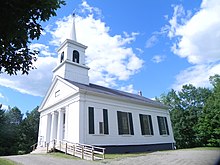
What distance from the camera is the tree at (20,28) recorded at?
4.57 metres

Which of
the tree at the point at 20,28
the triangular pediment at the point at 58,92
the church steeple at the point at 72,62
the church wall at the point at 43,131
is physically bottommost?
the church wall at the point at 43,131

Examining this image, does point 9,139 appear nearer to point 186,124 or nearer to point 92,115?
point 92,115

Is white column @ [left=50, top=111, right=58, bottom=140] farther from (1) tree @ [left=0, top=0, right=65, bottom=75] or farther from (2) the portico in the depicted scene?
(1) tree @ [left=0, top=0, right=65, bottom=75]

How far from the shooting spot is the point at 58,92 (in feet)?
62.6

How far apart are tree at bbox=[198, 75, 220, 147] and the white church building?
1080cm

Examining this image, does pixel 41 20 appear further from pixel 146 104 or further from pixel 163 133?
pixel 163 133

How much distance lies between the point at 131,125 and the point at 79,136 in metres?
5.73

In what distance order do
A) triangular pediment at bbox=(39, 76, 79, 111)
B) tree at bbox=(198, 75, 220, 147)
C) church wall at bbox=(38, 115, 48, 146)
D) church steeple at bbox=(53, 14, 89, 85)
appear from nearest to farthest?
triangular pediment at bbox=(39, 76, 79, 111) → church wall at bbox=(38, 115, 48, 146) → church steeple at bbox=(53, 14, 89, 85) → tree at bbox=(198, 75, 220, 147)

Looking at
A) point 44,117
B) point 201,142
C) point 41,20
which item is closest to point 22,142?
point 44,117

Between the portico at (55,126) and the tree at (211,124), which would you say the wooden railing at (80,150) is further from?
the tree at (211,124)

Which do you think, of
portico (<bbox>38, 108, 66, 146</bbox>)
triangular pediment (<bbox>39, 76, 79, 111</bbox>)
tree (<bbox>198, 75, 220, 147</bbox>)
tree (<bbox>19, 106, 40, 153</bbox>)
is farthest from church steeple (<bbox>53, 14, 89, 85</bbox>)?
tree (<bbox>198, 75, 220, 147</bbox>)

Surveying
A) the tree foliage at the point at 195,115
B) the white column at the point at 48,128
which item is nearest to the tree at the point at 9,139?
the white column at the point at 48,128

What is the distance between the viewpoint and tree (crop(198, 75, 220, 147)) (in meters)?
28.6

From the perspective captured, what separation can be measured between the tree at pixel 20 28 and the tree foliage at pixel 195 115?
27.8m
